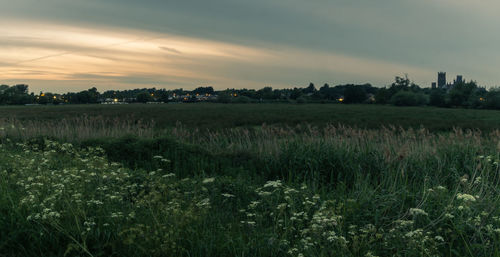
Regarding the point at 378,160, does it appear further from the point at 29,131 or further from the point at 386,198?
the point at 29,131

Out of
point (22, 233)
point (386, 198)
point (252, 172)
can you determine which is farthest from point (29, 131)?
point (386, 198)

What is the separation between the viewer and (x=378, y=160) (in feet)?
33.0

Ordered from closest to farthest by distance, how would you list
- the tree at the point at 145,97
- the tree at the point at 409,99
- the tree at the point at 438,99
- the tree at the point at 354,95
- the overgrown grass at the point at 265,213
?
the overgrown grass at the point at 265,213 → the tree at the point at 438,99 → the tree at the point at 409,99 → the tree at the point at 354,95 → the tree at the point at 145,97

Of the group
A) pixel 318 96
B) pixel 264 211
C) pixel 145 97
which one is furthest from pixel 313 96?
pixel 264 211

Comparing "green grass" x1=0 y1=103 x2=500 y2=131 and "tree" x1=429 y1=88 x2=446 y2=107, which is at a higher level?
"tree" x1=429 y1=88 x2=446 y2=107

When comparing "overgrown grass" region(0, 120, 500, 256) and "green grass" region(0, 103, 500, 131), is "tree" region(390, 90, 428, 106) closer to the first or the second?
"green grass" region(0, 103, 500, 131)

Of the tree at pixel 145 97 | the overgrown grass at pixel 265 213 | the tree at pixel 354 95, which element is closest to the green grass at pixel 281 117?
the overgrown grass at pixel 265 213

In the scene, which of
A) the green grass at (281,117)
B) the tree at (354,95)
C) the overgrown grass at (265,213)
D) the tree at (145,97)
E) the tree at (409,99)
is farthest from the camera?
the tree at (145,97)

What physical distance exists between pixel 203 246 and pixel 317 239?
146cm

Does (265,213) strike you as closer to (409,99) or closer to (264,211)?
(264,211)

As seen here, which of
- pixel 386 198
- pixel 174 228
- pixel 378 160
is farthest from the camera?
pixel 378 160

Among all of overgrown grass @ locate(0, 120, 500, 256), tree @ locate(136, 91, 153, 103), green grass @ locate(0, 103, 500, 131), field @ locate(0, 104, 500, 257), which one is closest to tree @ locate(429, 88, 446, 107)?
green grass @ locate(0, 103, 500, 131)

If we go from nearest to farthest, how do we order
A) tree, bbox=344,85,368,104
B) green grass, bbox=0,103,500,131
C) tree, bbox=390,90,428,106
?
green grass, bbox=0,103,500,131 < tree, bbox=390,90,428,106 < tree, bbox=344,85,368,104

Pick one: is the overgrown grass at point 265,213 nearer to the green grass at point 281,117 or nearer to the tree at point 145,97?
the green grass at point 281,117
